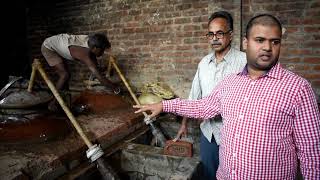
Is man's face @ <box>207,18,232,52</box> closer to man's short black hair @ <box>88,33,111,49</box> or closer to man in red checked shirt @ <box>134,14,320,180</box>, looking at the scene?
man in red checked shirt @ <box>134,14,320,180</box>

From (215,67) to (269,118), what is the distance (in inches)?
43.5

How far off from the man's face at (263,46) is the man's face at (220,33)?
0.83 metres

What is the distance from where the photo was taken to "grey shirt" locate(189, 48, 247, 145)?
101 inches

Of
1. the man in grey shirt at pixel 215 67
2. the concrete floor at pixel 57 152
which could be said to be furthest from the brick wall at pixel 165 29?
the man in grey shirt at pixel 215 67

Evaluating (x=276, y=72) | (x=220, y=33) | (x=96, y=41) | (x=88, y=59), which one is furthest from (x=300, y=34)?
(x=88, y=59)

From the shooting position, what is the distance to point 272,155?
1664mm

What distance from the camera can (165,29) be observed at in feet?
17.0

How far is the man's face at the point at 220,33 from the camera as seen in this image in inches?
101

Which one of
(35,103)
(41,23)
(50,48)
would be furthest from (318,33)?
(41,23)

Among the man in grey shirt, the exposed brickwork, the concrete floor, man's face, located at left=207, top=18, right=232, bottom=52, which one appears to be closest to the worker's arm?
the concrete floor

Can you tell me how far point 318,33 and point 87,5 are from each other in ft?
14.6

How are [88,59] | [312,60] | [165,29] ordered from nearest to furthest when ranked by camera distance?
[312,60], [88,59], [165,29]

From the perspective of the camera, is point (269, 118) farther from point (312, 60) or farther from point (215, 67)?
point (312, 60)

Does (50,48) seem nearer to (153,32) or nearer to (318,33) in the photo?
(153,32)
